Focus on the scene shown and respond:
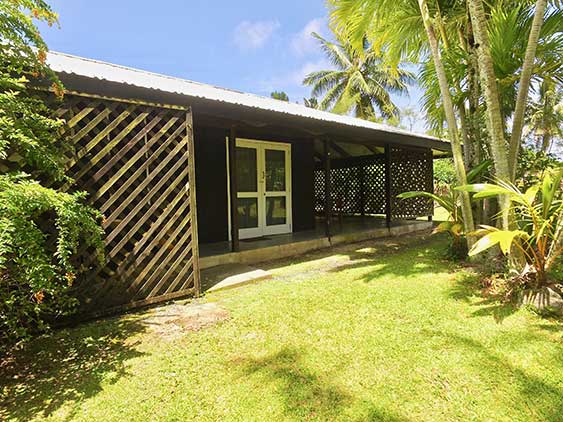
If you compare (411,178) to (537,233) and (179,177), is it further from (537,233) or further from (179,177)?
(179,177)

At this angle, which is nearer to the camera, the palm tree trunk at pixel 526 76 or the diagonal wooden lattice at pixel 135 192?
the diagonal wooden lattice at pixel 135 192

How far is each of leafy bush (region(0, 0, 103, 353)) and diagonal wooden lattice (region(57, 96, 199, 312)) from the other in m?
0.40

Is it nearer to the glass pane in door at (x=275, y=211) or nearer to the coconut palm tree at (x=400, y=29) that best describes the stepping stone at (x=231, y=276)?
the glass pane in door at (x=275, y=211)

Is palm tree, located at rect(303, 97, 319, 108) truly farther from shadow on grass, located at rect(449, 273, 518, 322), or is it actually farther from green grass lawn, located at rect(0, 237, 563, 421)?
green grass lawn, located at rect(0, 237, 563, 421)

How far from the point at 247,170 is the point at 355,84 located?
17.6 metres

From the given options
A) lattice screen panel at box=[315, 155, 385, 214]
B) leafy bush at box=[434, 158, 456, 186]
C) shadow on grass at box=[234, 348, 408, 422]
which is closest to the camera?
shadow on grass at box=[234, 348, 408, 422]

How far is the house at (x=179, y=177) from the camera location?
10.6 feet

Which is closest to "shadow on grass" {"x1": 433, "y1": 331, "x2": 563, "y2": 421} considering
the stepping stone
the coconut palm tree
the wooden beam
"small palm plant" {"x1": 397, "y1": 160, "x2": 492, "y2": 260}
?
the coconut palm tree

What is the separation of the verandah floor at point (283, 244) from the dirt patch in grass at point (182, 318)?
1.55 metres

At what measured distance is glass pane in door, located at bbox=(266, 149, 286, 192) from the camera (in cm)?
739

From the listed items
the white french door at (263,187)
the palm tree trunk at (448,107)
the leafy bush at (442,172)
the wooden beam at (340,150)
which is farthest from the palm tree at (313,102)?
the palm tree trunk at (448,107)

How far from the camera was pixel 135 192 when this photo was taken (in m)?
3.46

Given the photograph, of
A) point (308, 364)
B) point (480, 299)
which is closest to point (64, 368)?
point (308, 364)

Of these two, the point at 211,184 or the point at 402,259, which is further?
the point at 211,184
